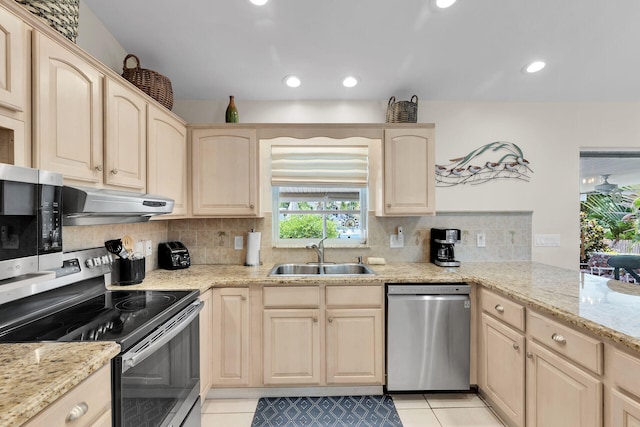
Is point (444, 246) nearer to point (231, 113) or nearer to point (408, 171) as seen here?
point (408, 171)

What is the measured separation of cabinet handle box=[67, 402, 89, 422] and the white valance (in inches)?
84.4

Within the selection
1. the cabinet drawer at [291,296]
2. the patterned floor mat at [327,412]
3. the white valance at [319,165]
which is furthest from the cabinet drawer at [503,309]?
the white valance at [319,165]

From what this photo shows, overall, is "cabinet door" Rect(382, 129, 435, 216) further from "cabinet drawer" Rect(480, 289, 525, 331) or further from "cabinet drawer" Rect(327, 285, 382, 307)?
"cabinet drawer" Rect(480, 289, 525, 331)

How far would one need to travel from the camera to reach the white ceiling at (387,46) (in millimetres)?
1880

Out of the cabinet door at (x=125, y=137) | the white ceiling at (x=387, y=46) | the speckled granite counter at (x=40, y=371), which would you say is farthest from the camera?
the white ceiling at (x=387, y=46)

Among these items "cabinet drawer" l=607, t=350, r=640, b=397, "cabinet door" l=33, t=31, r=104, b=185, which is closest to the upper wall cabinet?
"cabinet drawer" l=607, t=350, r=640, b=397

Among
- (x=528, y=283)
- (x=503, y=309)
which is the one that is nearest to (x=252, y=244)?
(x=503, y=309)

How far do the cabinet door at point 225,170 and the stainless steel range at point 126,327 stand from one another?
0.85 meters

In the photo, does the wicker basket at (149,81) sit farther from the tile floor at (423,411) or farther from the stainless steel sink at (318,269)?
the tile floor at (423,411)

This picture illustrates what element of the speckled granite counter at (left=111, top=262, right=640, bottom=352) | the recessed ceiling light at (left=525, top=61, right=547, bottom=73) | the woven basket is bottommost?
the speckled granite counter at (left=111, top=262, right=640, bottom=352)

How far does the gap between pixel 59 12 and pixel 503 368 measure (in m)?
2.92

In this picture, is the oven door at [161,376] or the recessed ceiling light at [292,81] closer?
the oven door at [161,376]

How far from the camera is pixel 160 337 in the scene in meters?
1.36

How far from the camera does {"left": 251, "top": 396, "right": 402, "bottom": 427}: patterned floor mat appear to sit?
1.95 metres
